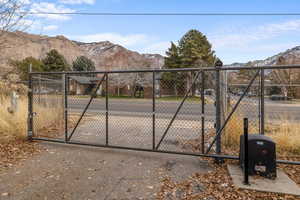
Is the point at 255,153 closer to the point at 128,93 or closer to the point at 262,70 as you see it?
the point at 262,70

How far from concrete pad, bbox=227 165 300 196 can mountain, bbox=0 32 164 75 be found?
7614 mm

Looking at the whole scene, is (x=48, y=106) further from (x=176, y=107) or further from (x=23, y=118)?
(x=176, y=107)

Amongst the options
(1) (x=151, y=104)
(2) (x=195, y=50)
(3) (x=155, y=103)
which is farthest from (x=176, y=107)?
(2) (x=195, y=50)

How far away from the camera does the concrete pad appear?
8.98 ft

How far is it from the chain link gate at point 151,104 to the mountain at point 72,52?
6.08 feet

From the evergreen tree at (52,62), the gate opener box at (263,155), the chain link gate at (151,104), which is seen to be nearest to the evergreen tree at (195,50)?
the evergreen tree at (52,62)

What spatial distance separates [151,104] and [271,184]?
10.4 ft

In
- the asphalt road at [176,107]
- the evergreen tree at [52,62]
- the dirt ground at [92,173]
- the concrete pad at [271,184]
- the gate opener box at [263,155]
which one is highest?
the evergreen tree at [52,62]

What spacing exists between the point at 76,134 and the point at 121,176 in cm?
372

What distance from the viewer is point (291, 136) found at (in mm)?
4602

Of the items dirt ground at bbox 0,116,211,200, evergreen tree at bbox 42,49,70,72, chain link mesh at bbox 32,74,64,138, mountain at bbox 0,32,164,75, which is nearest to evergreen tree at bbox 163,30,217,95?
mountain at bbox 0,32,164,75

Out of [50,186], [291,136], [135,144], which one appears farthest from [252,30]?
[50,186]

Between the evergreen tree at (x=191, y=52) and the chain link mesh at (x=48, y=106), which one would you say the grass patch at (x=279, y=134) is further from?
the evergreen tree at (x=191, y=52)

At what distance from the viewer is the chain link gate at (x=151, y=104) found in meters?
4.14
